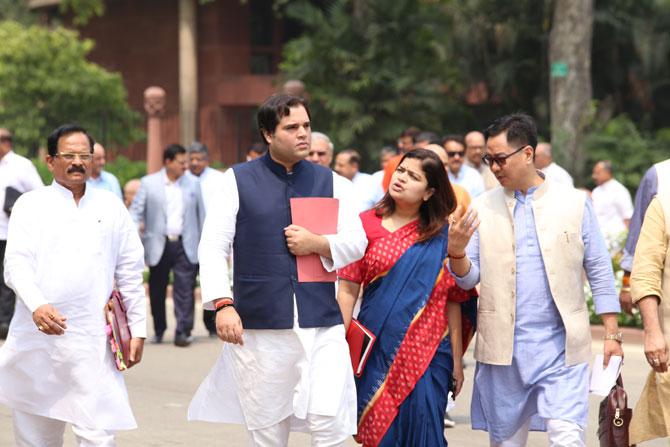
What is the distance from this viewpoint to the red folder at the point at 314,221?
618 cm

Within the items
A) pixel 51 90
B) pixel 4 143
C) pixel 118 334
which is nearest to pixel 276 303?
pixel 118 334

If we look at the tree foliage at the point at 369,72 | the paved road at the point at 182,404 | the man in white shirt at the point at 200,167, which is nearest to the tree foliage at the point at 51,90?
the tree foliage at the point at 369,72

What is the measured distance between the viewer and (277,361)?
6.12m

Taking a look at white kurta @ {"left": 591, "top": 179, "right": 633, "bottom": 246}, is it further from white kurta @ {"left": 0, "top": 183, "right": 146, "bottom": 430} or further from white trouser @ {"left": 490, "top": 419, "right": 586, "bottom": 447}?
white kurta @ {"left": 0, "top": 183, "right": 146, "bottom": 430}

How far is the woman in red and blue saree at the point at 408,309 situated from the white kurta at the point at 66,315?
1.07 metres

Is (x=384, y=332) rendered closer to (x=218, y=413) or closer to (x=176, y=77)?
(x=218, y=413)

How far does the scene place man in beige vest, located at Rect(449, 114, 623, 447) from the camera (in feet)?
21.7

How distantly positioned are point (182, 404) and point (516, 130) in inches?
174

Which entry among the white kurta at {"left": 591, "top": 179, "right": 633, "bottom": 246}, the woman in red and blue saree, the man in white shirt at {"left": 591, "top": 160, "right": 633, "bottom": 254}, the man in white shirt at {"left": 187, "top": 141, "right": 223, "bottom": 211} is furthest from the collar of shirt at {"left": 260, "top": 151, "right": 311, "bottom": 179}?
the white kurta at {"left": 591, "top": 179, "right": 633, "bottom": 246}

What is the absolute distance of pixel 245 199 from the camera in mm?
6164

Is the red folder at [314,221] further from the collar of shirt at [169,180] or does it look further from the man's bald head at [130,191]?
the man's bald head at [130,191]

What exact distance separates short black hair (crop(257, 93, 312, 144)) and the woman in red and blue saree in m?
0.81

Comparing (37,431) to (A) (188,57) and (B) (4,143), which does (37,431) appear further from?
(A) (188,57)

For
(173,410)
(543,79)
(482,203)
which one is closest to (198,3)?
(543,79)
